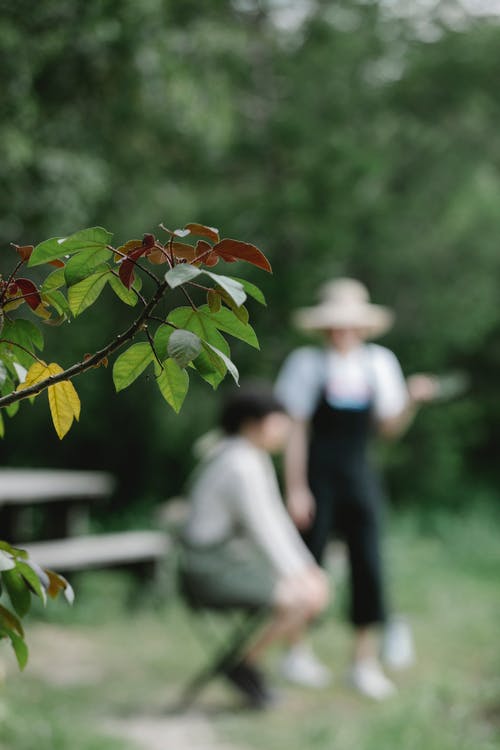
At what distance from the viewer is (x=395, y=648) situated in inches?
203

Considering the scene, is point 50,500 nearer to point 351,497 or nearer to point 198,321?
point 351,497

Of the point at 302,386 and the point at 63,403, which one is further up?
the point at 302,386

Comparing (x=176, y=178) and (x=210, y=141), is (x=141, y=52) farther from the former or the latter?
(x=176, y=178)

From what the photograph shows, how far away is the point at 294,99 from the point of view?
8.23m

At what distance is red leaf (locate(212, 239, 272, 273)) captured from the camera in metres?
1.25

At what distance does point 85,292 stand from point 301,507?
3652 millimetres

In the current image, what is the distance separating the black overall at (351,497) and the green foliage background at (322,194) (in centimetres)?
259

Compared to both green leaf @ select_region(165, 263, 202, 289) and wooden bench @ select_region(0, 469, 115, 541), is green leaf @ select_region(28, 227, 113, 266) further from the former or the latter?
wooden bench @ select_region(0, 469, 115, 541)

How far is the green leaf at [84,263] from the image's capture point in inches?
49.4

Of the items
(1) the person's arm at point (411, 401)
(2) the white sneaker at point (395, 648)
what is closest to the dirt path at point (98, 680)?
(2) the white sneaker at point (395, 648)

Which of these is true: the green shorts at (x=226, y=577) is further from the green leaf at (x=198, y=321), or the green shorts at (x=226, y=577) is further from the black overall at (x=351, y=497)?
the green leaf at (x=198, y=321)

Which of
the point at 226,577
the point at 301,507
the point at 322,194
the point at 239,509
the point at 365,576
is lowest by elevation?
the point at 226,577

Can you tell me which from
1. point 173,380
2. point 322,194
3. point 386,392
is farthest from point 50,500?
point 173,380

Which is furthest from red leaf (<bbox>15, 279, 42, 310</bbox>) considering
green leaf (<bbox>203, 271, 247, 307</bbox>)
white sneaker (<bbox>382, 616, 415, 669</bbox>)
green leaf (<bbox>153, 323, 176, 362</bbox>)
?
white sneaker (<bbox>382, 616, 415, 669</bbox>)
